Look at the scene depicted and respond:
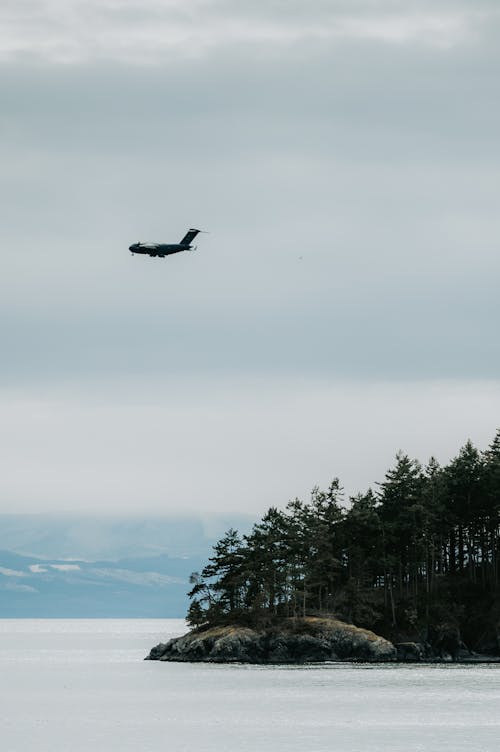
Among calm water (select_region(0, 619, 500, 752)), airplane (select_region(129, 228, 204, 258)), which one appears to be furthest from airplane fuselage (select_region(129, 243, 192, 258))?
calm water (select_region(0, 619, 500, 752))

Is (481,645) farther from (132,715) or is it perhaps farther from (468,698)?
(132,715)

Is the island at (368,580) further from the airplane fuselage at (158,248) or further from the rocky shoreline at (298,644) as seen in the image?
the airplane fuselage at (158,248)

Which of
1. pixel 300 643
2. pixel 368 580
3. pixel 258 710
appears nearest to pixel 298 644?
pixel 300 643

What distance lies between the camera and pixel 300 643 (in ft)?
545

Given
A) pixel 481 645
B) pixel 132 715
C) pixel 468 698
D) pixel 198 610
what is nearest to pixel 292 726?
pixel 132 715

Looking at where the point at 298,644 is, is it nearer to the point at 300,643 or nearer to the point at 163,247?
the point at 300,643

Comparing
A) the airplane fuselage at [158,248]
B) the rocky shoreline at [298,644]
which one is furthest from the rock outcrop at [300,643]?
the airplane fuselage at [158,248]

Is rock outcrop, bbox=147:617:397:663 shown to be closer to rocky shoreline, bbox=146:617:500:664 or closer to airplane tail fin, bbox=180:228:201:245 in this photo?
rocky shoreline, bbox=146:617:500:664

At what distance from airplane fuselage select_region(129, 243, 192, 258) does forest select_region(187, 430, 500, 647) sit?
4996 centimetres

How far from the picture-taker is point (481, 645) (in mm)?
176375

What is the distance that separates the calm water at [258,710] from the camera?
93375 mm

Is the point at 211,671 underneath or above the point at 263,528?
underneath

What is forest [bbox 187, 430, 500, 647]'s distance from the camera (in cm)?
17250

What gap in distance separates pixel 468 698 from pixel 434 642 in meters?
51.9
